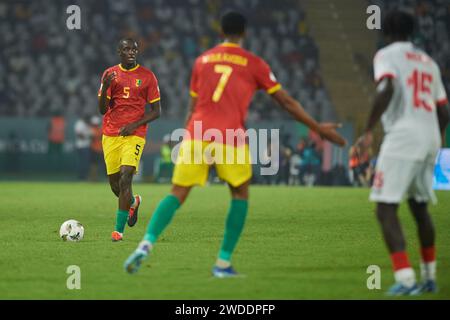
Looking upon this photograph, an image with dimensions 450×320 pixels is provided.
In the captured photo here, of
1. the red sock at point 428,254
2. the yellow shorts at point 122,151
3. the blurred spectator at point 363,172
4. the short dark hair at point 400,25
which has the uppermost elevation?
the short dark hair at point 400,25

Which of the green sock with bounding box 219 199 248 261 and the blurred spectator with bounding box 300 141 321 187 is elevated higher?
the green sock with bounding box 219 199 248 261

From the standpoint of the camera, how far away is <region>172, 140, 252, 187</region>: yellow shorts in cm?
901

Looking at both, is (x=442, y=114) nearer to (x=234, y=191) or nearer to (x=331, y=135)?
(x=331, y=135)

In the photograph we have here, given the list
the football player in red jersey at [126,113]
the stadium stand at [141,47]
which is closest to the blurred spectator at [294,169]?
the stadium stand at [141,47]

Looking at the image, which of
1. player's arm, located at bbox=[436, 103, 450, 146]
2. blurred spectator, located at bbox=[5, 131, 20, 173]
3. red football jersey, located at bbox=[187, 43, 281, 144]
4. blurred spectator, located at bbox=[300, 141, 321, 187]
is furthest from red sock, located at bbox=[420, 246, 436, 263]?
blurred spectator, located at bbox=[5, 131, 20, 173]

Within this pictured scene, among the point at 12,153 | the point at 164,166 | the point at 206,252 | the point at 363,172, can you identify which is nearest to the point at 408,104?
the point at 206,252

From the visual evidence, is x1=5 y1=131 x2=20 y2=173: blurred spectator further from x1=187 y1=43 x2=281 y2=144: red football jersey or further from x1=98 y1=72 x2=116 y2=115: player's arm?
x1=187 y1=43 x2=281 y2=144: red football jersey

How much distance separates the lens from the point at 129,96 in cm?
1305

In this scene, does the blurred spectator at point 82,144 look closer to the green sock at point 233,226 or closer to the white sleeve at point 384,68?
the green sock at point 233,226

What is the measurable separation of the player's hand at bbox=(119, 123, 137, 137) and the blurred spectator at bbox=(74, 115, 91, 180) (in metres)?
16.8

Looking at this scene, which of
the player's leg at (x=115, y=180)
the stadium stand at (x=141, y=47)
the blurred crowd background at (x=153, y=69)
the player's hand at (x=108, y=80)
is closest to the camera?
the player's hand at (x=108, y=80)

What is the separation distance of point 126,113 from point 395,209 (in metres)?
5.73

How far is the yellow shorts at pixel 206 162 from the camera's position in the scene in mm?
9008

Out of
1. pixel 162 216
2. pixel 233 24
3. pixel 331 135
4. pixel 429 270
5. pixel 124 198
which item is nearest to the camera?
pixel 429 270
